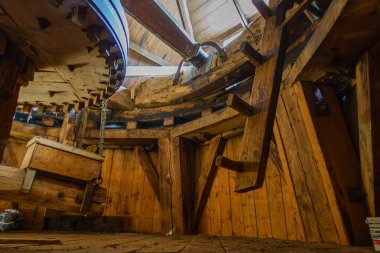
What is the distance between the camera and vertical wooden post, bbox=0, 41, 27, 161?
1528mm

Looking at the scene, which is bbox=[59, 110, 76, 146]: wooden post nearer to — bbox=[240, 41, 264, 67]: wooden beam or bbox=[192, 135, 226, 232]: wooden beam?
bbox=[192, 135, 226, 232]: wooden beam

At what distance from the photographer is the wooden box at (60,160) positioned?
95.9 inches

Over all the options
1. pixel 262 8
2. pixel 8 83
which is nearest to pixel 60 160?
pixel 8 83

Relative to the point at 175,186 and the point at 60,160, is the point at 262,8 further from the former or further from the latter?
the point at 175,186

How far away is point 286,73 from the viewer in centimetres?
259

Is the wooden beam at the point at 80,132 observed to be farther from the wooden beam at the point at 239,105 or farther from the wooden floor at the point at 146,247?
the wooden beam at the point at 239,105

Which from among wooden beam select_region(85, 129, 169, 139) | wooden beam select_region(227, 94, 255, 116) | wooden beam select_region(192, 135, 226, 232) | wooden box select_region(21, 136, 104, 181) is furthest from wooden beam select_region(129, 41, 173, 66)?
wooden beam select_region(227, 94, 255, 116)

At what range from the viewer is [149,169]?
430cm

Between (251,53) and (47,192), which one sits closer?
(251,53)

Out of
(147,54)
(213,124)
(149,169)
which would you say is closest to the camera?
(213,124)

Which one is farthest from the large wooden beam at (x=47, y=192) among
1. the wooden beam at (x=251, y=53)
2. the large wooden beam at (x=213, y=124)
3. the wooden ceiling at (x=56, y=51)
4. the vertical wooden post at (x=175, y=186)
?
the wooden beam at (x=251, y=53)

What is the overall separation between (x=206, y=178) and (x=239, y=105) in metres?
2.24

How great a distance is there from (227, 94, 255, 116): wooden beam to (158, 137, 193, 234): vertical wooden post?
2258mm

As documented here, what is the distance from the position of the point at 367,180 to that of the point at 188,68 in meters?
2.65
